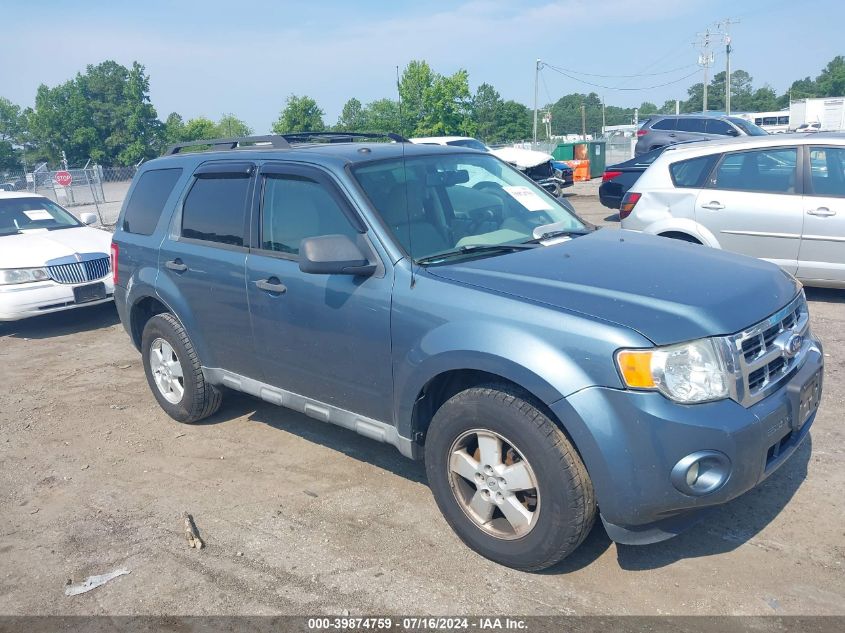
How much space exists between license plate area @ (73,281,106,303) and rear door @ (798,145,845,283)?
7.52 m

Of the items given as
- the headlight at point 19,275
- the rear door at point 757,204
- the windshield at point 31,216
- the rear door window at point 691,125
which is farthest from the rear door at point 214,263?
the rear door window at point 691,125

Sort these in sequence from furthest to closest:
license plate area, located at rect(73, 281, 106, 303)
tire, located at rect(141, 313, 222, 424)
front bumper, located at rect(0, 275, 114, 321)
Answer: license plate area, located at rect(73, 281, 106, 303) → front bumper, located at rect(0, 275, 114, 321) → tire, located at rect(141, 313, 222, 424)

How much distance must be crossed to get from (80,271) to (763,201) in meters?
7.41

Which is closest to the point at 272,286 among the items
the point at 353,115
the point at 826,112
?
the point at 826,112

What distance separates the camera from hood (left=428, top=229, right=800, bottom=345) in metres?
2.98

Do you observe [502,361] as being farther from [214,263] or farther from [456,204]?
[214,263]

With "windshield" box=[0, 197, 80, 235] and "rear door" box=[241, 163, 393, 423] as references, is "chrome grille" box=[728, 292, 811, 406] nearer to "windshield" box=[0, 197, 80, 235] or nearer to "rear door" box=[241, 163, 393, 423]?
"rear door" box=[241, 163, 393, 423]

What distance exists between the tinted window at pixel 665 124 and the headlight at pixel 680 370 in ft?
61.9

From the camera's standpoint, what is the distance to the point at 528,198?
457cm

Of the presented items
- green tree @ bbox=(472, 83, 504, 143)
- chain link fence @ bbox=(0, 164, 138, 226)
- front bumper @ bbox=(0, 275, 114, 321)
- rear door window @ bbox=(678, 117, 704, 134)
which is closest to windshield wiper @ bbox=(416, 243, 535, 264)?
front bumper @ bbox=(0, 275, 114, 321)

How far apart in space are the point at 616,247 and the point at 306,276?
1.70 m

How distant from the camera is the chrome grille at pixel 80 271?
833cm

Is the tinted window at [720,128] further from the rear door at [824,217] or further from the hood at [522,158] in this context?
the rear door at [824,217]

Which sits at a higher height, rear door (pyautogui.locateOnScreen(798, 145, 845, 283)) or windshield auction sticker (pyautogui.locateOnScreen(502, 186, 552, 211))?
windshield auction sticker (pyautogui.locateOnScreen(502, 186, 552, 211))
